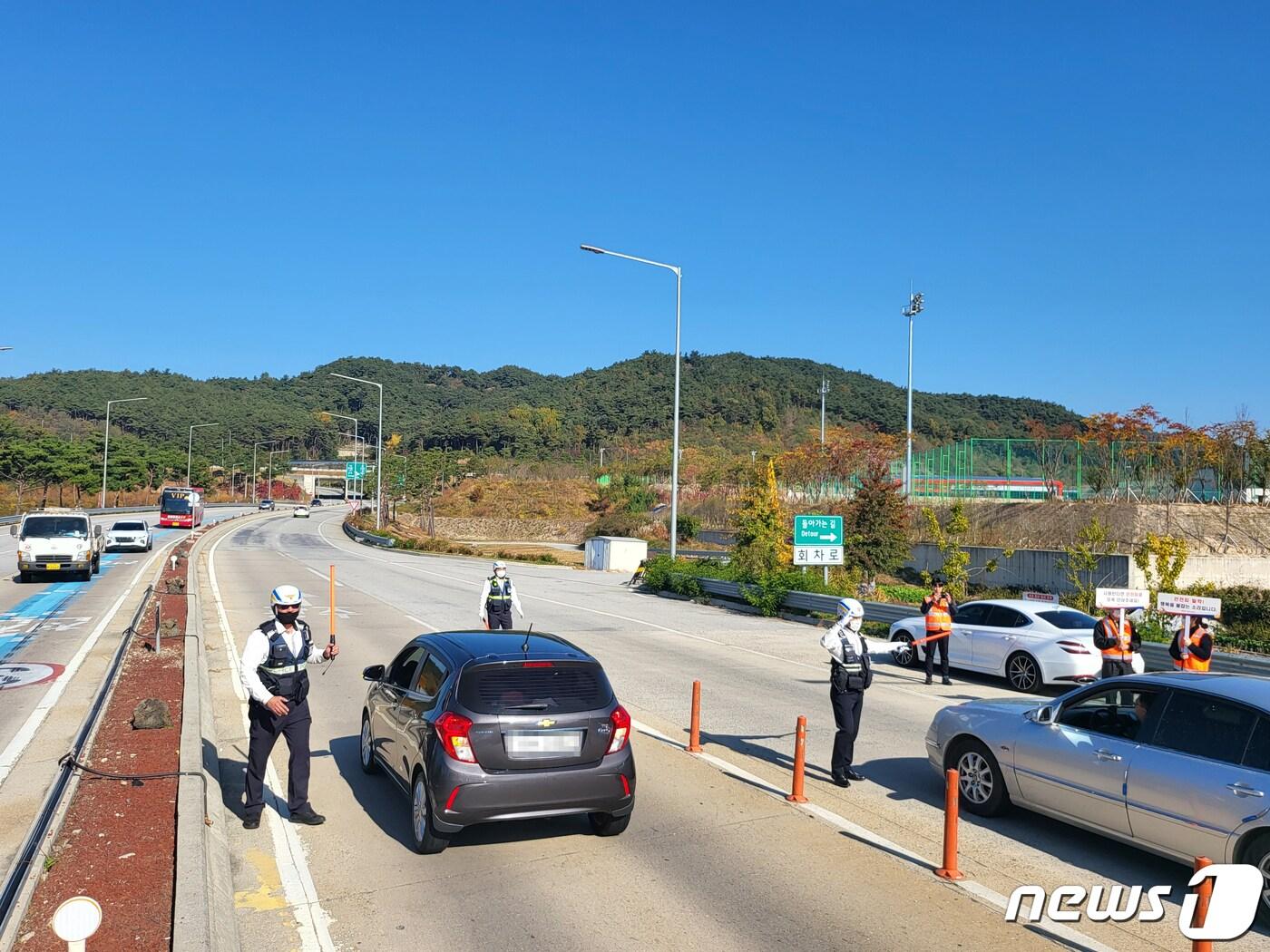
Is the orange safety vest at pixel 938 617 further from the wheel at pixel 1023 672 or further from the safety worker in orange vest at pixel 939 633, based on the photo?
the wheel at pixel 1023 672

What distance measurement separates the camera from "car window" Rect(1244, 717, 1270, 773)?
245 inches

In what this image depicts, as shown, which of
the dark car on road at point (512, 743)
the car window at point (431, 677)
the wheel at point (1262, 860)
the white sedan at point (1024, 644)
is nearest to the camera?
the wheel at point (1262, 860)

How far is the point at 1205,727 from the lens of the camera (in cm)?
668

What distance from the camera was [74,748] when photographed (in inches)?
391

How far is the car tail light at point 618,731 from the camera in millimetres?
7203

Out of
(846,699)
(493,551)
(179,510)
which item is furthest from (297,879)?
(179,510)

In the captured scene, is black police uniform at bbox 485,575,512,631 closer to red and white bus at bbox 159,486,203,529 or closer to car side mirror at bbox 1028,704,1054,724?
car side mirror at bbox 1028,704,1054,724

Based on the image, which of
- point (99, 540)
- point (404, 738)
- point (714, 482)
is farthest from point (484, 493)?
point (404, 738)

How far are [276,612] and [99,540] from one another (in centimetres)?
2980

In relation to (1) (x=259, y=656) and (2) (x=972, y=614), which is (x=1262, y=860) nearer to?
(1) (x=259, y=656)

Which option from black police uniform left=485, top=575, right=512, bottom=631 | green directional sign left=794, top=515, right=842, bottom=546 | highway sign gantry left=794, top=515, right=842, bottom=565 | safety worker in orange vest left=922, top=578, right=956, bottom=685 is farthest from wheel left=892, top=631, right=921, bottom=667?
green directional sign left=794, top=515, right=842, bottom=546

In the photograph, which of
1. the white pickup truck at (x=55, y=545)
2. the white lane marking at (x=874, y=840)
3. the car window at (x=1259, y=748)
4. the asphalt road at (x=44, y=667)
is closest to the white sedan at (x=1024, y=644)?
the white lane marking at (x=874, y=840)

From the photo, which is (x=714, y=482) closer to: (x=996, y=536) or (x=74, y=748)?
(x=996, y=536)

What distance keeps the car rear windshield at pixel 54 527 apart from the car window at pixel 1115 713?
95.9ft
